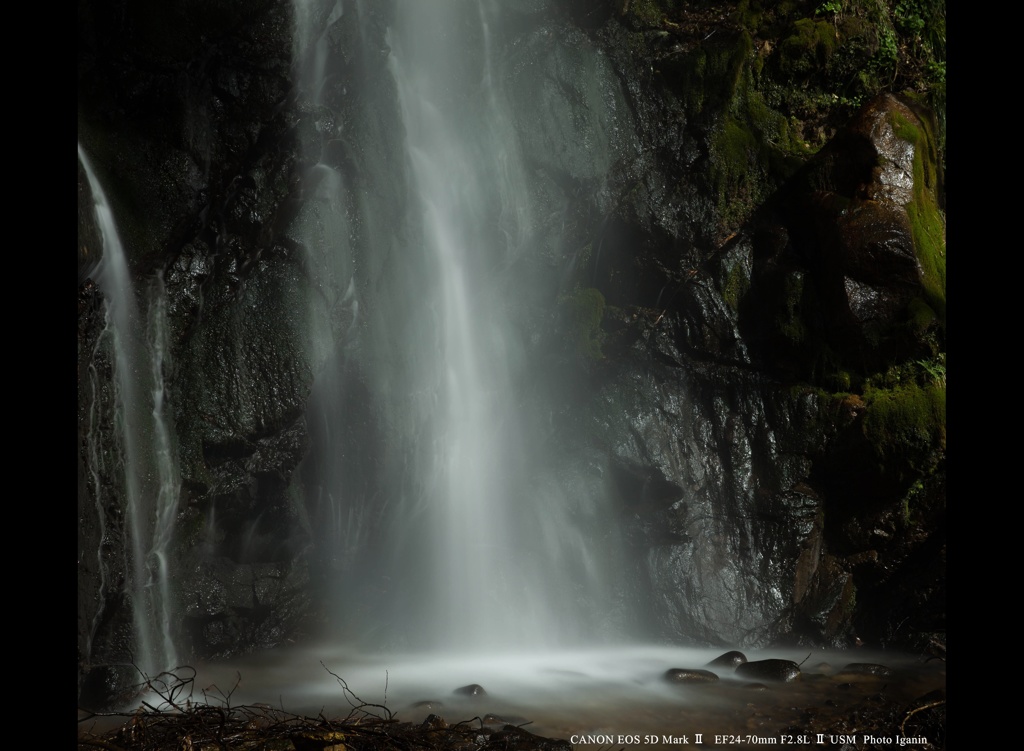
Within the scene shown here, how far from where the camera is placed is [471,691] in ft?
18.3

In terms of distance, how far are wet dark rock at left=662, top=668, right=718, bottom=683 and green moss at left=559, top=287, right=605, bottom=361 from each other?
359 centimetres

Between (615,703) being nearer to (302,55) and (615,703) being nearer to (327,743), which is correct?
(327,743)

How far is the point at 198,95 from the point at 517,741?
19.5 feet

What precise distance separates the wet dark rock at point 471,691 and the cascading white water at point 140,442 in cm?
258

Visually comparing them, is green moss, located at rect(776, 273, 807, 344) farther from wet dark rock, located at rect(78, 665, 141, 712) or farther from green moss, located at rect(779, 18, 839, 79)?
wet dark rock, located at rect(78, 665, 141, 712)

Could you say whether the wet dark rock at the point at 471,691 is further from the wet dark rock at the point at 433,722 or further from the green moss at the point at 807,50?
the green moss at the point at 807,50

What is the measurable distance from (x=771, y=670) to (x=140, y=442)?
5489 millimetres

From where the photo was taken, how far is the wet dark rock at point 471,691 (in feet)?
18.2

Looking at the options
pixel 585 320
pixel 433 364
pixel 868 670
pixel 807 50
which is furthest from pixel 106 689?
pixel 807 50

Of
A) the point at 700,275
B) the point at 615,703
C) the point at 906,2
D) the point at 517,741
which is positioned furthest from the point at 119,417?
the point at 906,2

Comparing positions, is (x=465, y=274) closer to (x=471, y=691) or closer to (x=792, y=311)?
(x=792, y=311)

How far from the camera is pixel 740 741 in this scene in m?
4.65

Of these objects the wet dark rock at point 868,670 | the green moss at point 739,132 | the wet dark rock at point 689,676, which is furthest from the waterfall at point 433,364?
the wet dark rock at point 868,670

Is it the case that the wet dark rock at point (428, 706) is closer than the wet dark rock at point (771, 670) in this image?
Yes
